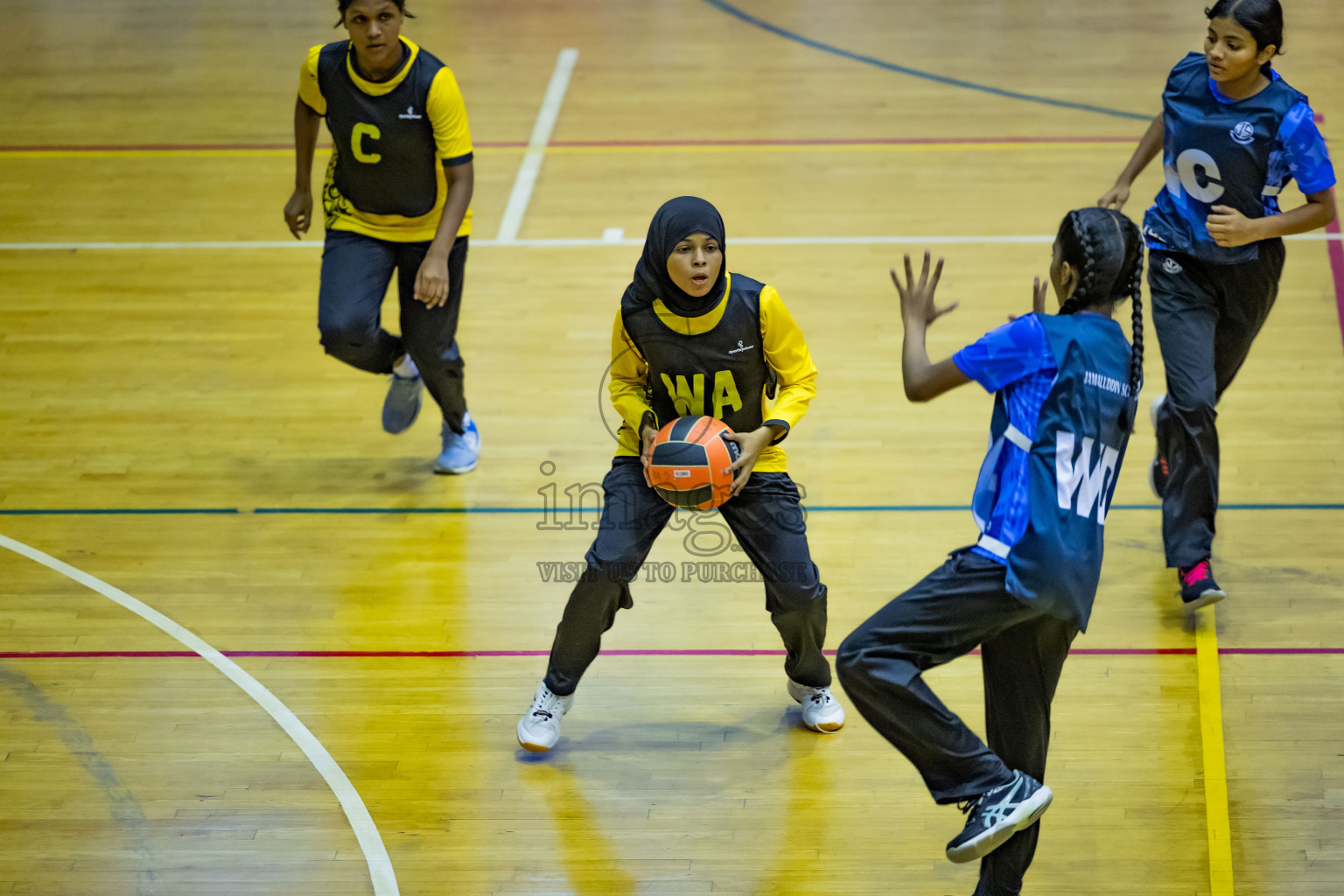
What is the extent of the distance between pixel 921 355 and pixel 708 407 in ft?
3.01

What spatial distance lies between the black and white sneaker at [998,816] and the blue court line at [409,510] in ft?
7.11

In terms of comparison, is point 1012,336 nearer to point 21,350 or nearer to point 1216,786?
point 1216,786

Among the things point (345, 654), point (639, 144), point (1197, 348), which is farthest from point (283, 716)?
point (639, 144)

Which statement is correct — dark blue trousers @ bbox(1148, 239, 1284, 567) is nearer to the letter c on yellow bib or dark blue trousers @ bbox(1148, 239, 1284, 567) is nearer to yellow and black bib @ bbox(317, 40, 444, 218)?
yellow and black bib @ bbox(317, 40, 444, 218)

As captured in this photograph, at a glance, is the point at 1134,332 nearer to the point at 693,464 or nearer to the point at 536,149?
the point at 693,464

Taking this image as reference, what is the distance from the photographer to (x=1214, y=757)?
3.93 m

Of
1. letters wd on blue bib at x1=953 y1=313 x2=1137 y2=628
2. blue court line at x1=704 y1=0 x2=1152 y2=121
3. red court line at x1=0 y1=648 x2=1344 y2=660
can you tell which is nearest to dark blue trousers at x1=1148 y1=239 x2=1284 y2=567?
red court line at x1=0 y1=648 x2=1344 y2=660

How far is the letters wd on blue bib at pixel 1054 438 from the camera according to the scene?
2.90m

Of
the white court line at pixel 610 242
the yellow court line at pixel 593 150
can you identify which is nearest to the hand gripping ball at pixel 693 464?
the white court line at pixel 610 242

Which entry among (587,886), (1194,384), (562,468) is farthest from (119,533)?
(1194,384)

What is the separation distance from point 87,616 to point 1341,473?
4734 mm

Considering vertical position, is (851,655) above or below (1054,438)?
below

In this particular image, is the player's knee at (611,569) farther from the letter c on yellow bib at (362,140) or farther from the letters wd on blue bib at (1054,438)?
the letter c on yellow bib at (362,140)

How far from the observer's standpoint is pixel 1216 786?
150 inches
